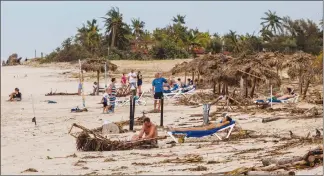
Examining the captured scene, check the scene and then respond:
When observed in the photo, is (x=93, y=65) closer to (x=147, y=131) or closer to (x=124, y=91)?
(x=124, y=91)

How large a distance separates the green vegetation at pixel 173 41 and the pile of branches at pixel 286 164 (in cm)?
4748

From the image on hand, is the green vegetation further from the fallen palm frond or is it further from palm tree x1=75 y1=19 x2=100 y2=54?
the fallen palm frond

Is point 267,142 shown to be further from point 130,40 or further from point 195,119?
point 130,40

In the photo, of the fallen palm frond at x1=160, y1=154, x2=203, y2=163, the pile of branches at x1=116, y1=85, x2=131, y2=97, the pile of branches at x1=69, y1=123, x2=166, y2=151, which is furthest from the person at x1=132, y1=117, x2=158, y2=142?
the pile of branches at x1=116, y1=85, x2=131, y2=97

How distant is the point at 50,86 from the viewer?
3994 cm

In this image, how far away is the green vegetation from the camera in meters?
58.5

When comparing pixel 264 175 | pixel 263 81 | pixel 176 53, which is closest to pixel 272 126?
pixel 264 175

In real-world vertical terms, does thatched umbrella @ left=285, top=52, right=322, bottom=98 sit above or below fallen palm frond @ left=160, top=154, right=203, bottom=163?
above

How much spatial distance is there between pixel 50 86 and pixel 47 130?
22452 mm

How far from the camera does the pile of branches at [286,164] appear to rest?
863 centimetres

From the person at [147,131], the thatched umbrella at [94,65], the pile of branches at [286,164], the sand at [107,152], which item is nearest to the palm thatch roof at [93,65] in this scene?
the thatched umbrella at [94,65]

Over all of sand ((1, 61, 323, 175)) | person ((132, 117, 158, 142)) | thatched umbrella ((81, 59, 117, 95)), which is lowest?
sand ((1, 61, 323, 175))

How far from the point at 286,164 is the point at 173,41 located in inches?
2120

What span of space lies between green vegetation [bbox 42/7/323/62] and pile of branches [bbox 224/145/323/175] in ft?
156
